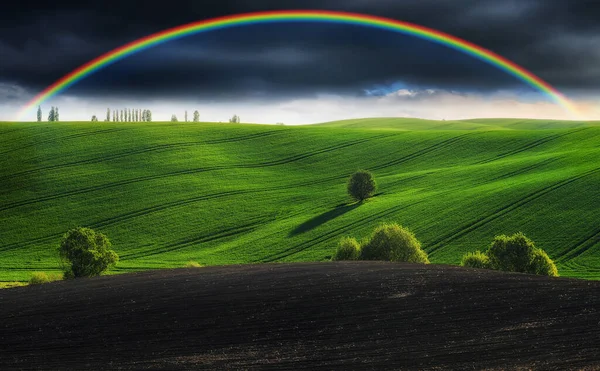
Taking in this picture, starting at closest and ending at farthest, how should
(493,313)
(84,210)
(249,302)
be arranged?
(493,313) → (249,302) → (84,210)

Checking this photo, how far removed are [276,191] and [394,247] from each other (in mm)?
45975

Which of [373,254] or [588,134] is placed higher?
[588,134]

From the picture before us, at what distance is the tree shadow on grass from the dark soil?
37.3 metres

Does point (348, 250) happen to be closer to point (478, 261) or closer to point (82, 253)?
point (478, 261)

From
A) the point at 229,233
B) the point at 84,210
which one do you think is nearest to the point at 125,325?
the point at 229,233

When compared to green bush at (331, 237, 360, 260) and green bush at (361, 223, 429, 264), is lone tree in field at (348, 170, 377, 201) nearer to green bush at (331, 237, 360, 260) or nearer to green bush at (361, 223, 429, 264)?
green bush at (331, 237, 360, 260)

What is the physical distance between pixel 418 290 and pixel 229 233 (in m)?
48.5

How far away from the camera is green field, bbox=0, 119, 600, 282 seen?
65.8 meters

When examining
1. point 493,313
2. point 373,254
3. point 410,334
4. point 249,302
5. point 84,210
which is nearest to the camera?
point 410,334

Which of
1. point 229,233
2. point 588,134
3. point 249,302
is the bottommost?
point 229,233

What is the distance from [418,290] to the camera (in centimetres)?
2856

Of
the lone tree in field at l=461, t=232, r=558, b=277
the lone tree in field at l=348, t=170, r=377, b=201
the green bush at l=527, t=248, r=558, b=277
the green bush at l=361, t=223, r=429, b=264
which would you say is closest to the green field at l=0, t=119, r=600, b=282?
the lone tree in field at l=348, t=170, r=377, b=201

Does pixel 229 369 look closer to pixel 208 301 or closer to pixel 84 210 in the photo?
pixel 208 301

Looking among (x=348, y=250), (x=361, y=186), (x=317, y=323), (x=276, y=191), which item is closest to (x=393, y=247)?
(x=348, y=250)
